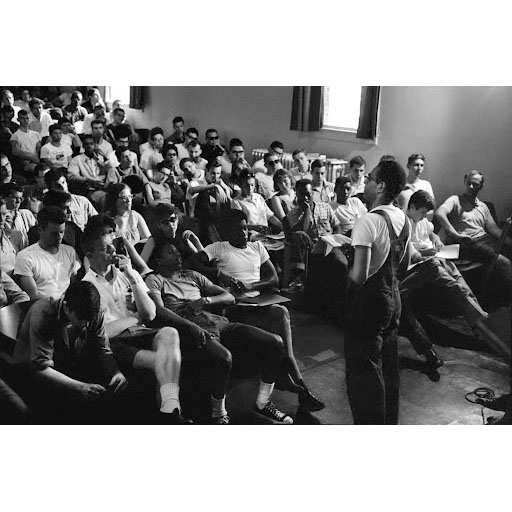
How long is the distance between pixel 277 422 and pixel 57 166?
2263 millimetres

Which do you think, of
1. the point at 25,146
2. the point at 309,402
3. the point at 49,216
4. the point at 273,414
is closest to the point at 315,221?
the point at 309,402

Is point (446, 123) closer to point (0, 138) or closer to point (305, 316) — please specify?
point (305, 316)

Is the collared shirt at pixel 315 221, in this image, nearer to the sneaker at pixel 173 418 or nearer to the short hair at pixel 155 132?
the short hair at pixel 155 132

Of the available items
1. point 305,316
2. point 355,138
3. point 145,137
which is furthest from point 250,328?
point 145,137

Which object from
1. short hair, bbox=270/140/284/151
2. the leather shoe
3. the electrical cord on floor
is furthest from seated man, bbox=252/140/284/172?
the electrical cord on floor

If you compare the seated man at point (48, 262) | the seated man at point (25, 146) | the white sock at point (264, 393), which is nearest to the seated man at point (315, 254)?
the white sock at point (264, 393)

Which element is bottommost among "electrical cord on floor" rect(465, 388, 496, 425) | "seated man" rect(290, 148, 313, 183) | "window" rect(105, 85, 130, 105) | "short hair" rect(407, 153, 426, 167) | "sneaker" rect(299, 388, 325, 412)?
"sneaker" rect(299, 388, 325, 412)

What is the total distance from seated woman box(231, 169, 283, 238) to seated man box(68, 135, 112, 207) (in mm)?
847

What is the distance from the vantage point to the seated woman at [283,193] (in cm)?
414

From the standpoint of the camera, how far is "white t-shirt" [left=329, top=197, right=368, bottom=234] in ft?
12.6

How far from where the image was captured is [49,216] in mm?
3695

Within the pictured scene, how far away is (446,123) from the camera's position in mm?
3973

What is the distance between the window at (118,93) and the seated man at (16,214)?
2.84ft

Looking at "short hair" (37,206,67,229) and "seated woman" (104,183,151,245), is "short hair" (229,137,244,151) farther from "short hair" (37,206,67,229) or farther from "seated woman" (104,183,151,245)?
"short hair" (37,206,67,229)
